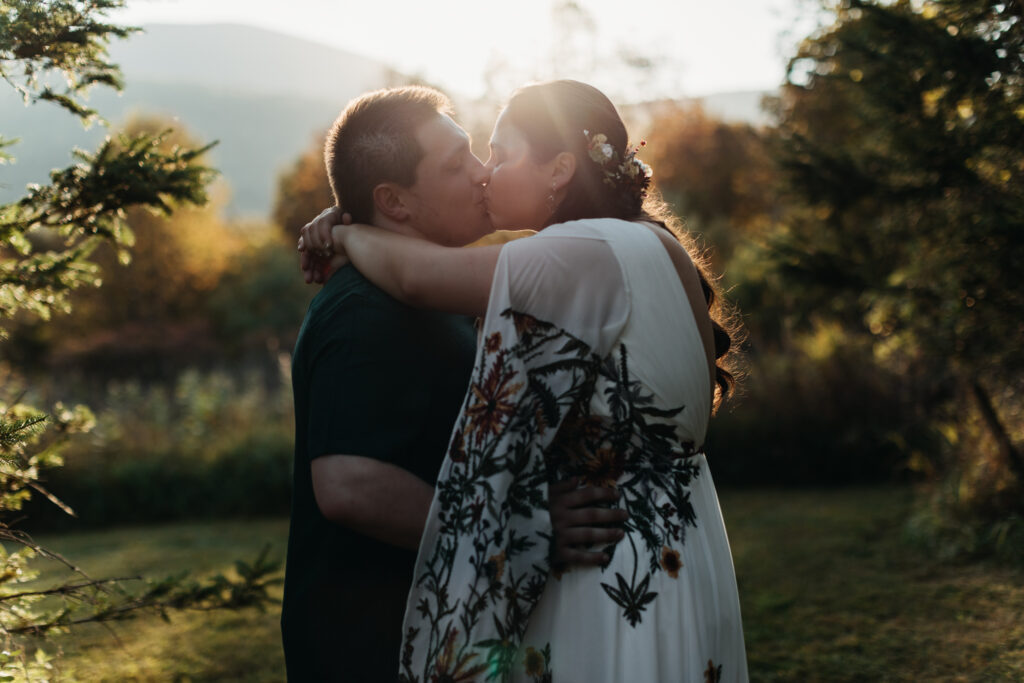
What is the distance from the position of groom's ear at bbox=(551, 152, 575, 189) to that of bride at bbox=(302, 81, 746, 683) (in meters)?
0.30

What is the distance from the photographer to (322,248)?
2.44 metres

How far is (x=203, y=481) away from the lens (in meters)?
10.1

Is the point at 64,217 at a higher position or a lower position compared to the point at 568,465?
higher

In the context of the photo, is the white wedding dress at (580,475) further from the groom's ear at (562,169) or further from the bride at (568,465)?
the groom's ear at (562,169)

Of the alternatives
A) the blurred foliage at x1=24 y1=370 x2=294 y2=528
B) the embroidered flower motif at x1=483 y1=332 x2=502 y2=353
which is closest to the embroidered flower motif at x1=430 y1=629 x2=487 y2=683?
the embroidered flower motif at x1=483 y1=332 x2=502 y2=353

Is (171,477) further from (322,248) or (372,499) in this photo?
(372,499)

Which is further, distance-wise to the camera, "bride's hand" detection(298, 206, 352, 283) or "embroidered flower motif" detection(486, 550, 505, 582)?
"bride's hand" detection(298, 206, 352, 283)

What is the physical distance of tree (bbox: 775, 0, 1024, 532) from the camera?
17.0ft

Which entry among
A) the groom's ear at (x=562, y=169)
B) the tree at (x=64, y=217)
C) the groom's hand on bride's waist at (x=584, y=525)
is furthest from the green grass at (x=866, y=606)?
the groom's ear at (x=562, y=169)

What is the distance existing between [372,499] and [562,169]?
103 cm

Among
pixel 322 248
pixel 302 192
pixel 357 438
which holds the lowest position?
pixel 357 438

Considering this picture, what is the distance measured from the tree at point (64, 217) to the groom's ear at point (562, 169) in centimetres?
163

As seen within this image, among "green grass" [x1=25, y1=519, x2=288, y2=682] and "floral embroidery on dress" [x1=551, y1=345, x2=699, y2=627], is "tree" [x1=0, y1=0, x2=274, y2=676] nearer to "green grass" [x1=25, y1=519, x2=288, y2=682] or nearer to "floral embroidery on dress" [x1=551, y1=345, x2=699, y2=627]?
"green grass" [x1=25, y1=519, x2=288, y2=682]

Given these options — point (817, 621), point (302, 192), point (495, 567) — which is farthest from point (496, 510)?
point (302, 192)
